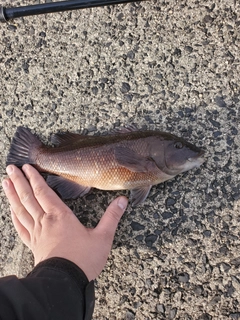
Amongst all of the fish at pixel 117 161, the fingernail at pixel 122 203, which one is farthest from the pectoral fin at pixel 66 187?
the fingernail at pixel 122 203

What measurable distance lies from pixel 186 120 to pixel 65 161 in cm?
110

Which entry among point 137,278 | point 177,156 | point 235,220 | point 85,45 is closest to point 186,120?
point 177,156

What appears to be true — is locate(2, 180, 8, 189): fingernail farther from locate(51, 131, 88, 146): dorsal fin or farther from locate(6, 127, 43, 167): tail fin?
locate(51, 131, 88, 146): dorsal fin

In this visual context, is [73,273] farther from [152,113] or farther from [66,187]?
[152,113]

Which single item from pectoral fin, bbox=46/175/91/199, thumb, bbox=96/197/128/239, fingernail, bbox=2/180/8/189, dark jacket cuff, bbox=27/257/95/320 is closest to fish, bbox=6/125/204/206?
pectoral fin, bbox=46/175/91/199

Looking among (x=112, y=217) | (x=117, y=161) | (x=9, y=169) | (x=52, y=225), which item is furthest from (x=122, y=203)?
(x=9, y=169)

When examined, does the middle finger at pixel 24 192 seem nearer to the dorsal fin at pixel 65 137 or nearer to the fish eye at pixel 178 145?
the dorsal fin at pixel 65 137

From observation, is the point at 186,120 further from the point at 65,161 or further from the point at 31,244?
the point at 31,244

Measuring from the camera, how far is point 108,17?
10.6 ft

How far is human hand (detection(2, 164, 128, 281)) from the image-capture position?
262 centimetres

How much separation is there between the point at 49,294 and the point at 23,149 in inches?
51.9

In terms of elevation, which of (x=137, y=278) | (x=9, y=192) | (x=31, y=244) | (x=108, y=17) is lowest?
(x=137, y=278)

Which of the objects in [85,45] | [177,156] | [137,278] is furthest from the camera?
[85,45]

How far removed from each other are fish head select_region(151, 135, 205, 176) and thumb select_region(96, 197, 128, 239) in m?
0.46
